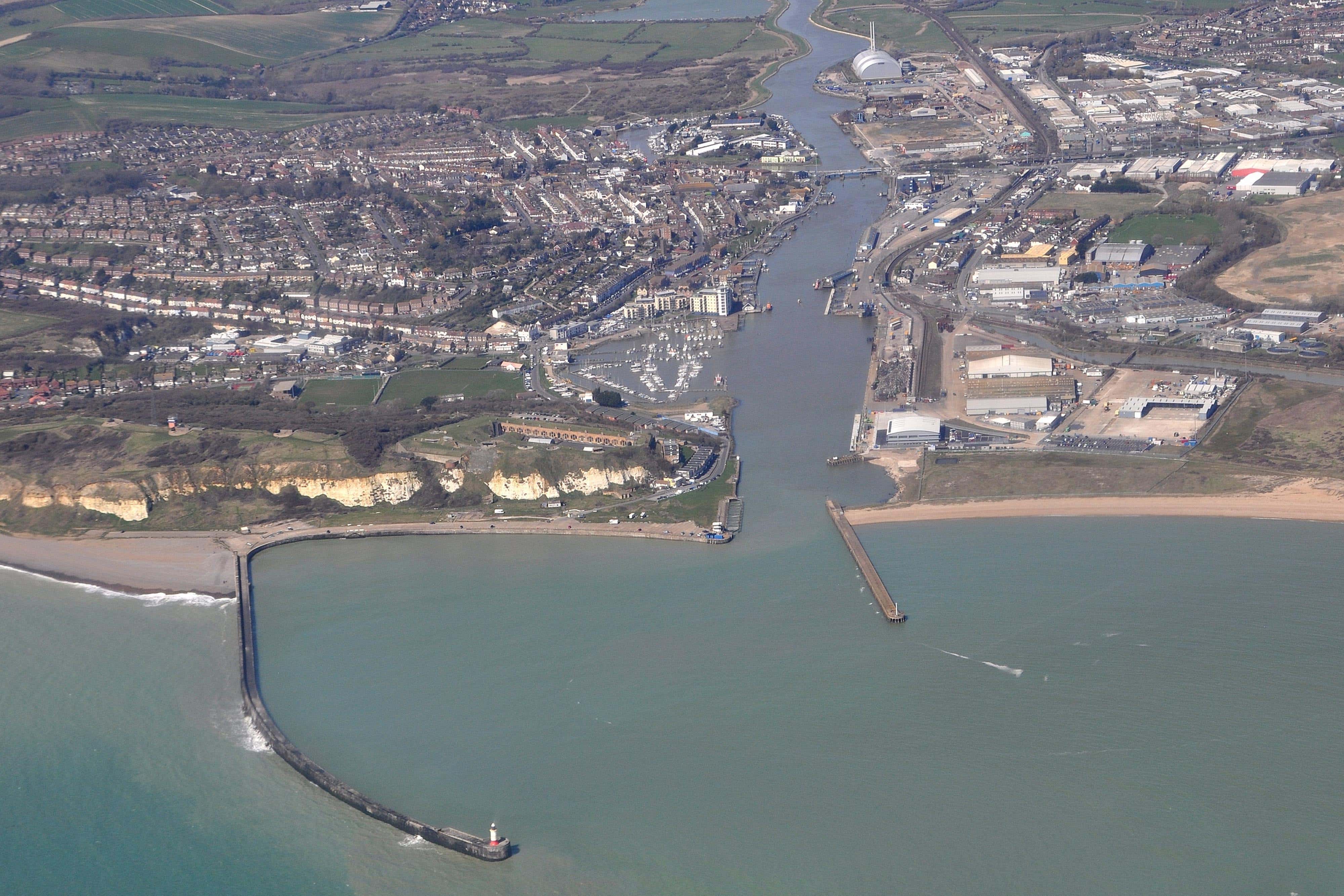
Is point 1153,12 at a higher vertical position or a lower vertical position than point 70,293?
higher

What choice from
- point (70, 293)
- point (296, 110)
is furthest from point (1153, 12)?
point (70, 293)

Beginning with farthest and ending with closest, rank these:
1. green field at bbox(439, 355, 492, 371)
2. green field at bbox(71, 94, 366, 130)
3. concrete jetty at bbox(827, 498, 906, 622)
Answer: green field at bbox(71, 94, 366, 130)
green field at bbox(439, 355, 492, 371)
concrete jetty at bbox(827, 498, 906, 622)

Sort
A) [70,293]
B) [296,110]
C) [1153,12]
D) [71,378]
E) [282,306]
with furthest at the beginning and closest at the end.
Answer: [1153,12]
[296,110]
[70,293]
[282,306]
[71,378]

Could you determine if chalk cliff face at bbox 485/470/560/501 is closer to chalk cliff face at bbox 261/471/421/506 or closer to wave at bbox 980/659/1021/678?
chalk cliff face at bbox 261/471/421/506

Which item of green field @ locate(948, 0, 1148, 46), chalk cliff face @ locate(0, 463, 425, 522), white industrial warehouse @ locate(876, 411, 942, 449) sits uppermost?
green field @ locate(948, 0, 1148, 46)

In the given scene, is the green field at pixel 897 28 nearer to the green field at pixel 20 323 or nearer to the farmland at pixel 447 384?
the farmland at pixel 447 384

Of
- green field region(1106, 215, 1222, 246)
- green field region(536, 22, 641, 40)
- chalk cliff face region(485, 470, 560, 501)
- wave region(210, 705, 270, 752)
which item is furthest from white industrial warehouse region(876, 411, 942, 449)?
green field region(536, 22, 641, 40)

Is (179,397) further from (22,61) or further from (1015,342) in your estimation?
(22,61)

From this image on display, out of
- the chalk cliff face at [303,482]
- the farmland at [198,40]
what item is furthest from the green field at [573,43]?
the chalk cliff face at [303,482]

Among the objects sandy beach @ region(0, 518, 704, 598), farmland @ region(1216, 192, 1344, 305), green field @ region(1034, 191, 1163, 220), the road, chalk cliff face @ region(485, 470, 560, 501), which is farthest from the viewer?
green field @ region(1034, 191, 1163, 220)
